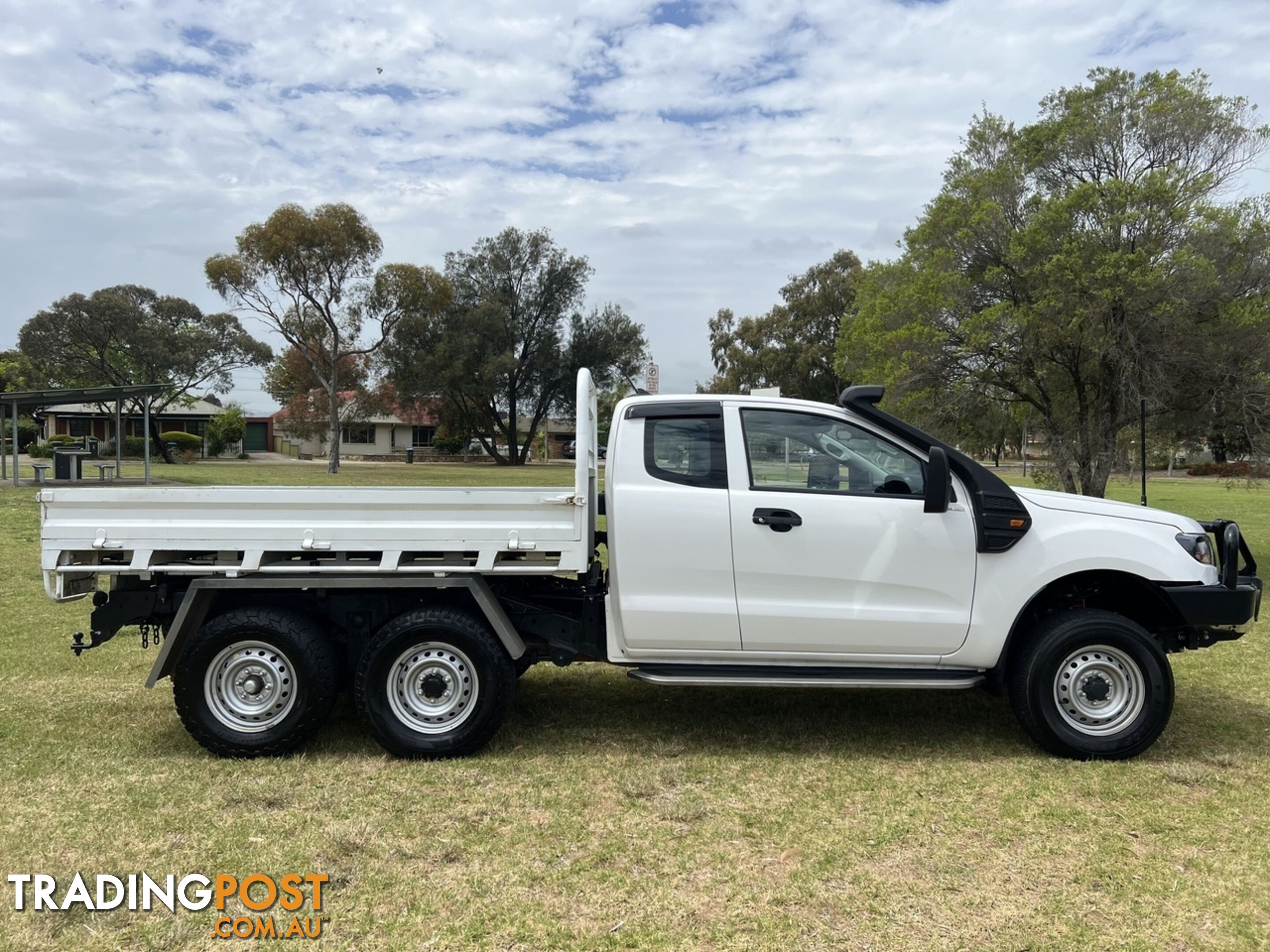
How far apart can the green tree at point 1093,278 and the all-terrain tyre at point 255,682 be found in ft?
37.7

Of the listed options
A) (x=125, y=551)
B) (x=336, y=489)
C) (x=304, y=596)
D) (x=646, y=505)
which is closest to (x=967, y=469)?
(x=646, y=505)

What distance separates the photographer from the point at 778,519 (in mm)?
4871

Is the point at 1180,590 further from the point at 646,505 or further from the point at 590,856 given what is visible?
the point at 590,856

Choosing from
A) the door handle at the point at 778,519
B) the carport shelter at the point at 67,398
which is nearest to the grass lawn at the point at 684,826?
the door handle at the point at 778,519

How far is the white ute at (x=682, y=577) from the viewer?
4844 millimetres

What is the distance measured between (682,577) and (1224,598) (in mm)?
2870

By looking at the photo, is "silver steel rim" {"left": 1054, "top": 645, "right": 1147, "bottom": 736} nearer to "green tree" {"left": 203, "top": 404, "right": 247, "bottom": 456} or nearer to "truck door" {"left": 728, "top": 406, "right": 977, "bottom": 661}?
"truck door" {"left": 728, "top": 406, "right": 977, "bottom": 661}

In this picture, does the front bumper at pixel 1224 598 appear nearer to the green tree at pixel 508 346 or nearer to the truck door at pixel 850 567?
the truck door at pixel 850 567

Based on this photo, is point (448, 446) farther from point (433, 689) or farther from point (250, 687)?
point (433, 689)

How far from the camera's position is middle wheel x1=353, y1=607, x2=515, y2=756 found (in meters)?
4.91

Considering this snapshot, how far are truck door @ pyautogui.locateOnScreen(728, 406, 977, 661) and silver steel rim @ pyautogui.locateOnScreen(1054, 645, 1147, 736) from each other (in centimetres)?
63

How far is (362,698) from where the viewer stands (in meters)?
4.93

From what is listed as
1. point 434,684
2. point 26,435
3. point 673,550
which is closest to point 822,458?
point 673,550

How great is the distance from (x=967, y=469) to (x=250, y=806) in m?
3.88
